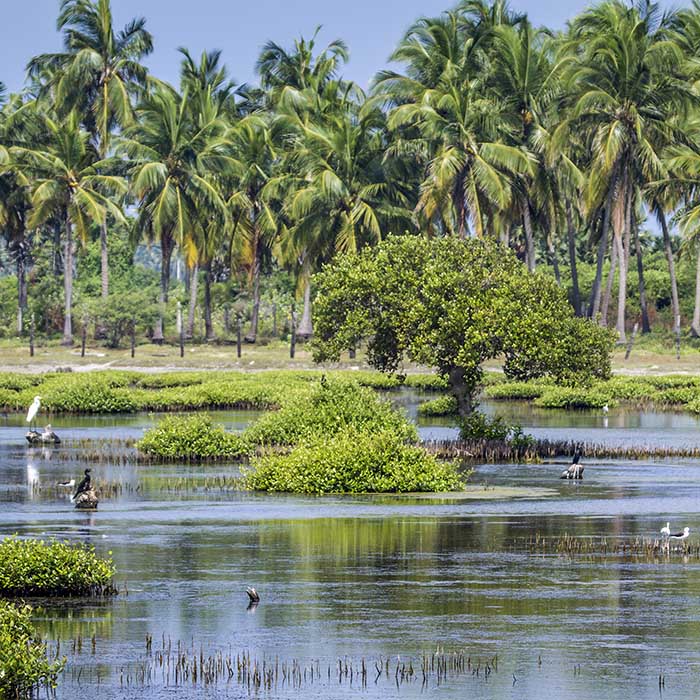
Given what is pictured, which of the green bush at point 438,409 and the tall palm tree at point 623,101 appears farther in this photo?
the tall palm tree at point 623,101

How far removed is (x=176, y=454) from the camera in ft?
150

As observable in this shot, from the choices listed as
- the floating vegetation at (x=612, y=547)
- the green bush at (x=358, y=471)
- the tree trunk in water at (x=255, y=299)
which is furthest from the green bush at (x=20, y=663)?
the tree trunk in water at (x=255, y=299)

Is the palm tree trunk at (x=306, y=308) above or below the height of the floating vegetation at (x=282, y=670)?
above

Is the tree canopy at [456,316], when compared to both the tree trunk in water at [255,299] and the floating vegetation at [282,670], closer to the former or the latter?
the floating vegetation at [282,670]

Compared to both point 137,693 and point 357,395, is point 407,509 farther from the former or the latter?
point 137,693

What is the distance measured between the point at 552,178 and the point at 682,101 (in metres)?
8.43

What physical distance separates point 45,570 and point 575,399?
48296mm

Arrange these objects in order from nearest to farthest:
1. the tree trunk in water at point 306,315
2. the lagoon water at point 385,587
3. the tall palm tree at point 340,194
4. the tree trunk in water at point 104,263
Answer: the lagoon water at point 385,587 < the tall palm tree at point 340,194 < the tree trunk in water at point 306,315 < the tree trunk in water at point 104,263

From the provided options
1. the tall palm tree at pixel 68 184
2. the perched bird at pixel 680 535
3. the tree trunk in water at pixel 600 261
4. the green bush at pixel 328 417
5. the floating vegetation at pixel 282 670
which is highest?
the tall palm tree at pixel 68 184

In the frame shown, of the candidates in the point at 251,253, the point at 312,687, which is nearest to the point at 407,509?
the point at 312,687

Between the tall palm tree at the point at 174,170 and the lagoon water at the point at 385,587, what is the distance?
151 feet

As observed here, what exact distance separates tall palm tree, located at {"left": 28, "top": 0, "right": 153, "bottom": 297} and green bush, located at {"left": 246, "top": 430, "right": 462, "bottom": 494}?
58.3 m

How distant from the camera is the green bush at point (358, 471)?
3838cm

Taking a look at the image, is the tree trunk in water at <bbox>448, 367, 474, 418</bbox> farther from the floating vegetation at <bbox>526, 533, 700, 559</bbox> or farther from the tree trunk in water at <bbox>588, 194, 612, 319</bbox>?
the tree trunk in water at <bbox>588, 194, 612, 319</bbox>
